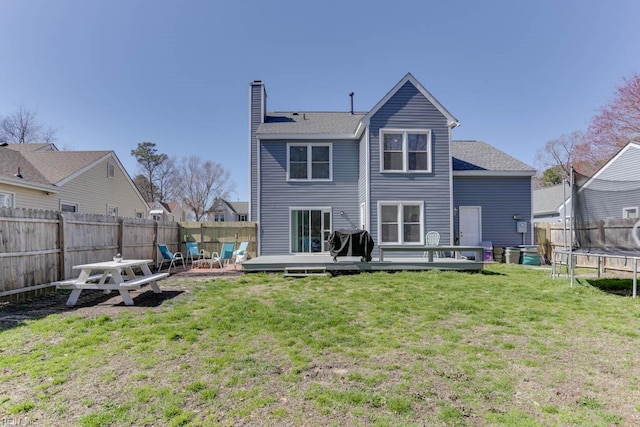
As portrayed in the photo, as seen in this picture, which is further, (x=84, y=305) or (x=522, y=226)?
(x=522, y=226)

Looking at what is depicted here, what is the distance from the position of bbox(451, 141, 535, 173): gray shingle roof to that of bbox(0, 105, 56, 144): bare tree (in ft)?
110

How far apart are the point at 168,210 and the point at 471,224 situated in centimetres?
3334

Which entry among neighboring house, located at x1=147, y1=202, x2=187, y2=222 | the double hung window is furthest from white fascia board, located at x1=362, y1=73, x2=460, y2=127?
neighboring house, located at x1=147, y1=202, x2=187, y2=222

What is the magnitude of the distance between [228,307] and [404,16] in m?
11.1

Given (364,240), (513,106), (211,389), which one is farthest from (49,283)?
(513,106)

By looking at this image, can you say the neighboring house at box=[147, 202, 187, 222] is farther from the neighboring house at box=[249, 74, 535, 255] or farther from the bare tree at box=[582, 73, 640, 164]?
the bare tree at box=[582, 73, 640, 164]

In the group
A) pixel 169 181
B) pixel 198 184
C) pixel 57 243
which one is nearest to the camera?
Answer: pixel 57 243

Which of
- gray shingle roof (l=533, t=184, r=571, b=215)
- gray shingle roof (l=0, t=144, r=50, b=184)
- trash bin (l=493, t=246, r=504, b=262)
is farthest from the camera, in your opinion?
gray shingle roof (l=533, t=184, r=571, b=215)

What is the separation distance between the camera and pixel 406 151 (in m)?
11.6

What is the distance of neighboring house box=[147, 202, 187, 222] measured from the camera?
3130 centimetres

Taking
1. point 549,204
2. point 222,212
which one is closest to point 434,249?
point 549,204

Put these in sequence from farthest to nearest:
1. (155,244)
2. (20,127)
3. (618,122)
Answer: (20,127) < (618,122) < (155,244)

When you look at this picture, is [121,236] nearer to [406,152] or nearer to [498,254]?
[406,152]

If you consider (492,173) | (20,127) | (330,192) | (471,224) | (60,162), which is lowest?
(471,224)
